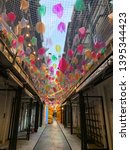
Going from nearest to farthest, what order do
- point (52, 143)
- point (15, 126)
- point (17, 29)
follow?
point (17, 29), point (15, 126), point (52, 143)

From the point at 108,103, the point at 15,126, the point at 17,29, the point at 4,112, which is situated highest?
the point at 17,29

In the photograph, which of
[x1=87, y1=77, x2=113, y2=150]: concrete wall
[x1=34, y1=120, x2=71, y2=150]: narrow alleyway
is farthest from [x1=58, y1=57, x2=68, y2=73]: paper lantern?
[x1=34, y1=120, x2=71, y2=150]: narrow alleyway

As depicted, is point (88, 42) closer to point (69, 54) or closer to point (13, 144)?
point (69, 54)

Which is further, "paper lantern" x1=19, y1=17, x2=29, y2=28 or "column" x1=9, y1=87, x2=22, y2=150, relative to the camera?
"column" x1=9, y1=87, x2=22, y2=150

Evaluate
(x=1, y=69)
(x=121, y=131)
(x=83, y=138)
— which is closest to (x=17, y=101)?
(x=1, y=69)

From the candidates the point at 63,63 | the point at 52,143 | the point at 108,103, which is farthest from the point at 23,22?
the point at 52,143

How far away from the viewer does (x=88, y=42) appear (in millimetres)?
5258

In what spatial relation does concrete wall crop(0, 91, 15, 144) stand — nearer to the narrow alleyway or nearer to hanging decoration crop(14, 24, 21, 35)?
the narrow alleyway

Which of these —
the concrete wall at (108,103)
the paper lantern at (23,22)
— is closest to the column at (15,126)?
the paper lantern at (23,22)

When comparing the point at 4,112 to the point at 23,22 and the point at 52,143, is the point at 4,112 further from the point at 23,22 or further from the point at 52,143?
the point at 23,22

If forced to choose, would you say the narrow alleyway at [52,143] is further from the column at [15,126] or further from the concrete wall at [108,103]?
the concrete wall at [108,103]

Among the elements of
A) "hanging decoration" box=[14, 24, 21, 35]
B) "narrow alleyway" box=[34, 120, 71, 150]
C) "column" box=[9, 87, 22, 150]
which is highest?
"hanging decoration" box=[14, 24, 21, 35]

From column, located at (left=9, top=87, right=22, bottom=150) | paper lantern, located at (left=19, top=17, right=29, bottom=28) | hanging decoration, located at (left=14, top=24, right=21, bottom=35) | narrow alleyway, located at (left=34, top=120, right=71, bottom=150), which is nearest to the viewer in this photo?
hanging decoration, located at (left=14, top=24, right=21, bottom=35)

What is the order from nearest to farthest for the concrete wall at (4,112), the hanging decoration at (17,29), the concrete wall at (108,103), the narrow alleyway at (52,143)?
the hanging decoration at (17,29), the concrete wall at (108,103), the narrow alleyway at (52,143), the concrete wall at (4,112)
